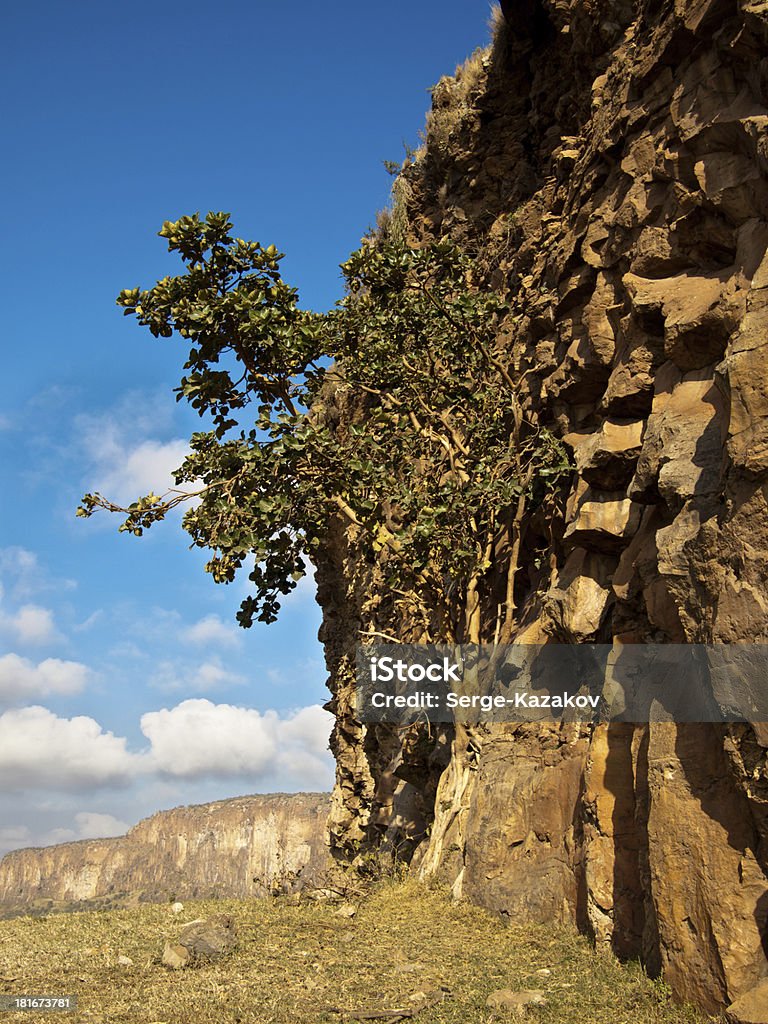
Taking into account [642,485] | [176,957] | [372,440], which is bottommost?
[176,957]

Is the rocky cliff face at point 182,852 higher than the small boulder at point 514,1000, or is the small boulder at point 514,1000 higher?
the rocky cliff face at point 182,852

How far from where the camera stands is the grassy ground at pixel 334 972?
262 inches

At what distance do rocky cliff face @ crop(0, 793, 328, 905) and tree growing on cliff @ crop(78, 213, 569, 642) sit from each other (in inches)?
2506

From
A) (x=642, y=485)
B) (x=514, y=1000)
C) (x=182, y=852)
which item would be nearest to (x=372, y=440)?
(x=642, y=485)

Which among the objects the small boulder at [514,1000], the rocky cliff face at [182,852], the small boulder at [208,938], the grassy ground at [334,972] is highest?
the rocky cliff face at [182,852]

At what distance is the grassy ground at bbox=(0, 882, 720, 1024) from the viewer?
666cm

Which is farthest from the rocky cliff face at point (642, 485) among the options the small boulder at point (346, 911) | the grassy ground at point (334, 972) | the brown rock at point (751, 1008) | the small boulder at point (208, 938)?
the small boulder at point (208, 938)

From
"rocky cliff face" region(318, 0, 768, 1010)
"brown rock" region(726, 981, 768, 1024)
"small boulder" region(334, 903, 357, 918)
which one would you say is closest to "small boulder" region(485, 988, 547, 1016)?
"rocky cliff face" region(318, 0, 768, 1010)

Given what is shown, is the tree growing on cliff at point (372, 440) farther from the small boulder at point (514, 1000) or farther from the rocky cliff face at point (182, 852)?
the rocky cliff face at point (182, 852)

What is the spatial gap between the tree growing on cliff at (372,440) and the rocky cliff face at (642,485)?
769mm

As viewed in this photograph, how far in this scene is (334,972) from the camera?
7895 millimetres

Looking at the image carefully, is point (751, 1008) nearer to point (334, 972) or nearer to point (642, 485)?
point (334, 972)

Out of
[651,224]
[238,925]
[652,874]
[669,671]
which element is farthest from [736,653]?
[238,925]

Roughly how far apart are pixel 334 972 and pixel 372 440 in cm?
759
